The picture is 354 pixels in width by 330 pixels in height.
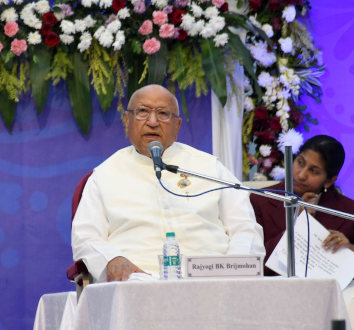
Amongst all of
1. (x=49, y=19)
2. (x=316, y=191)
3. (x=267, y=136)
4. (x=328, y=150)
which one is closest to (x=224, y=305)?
(x=316, y=191)

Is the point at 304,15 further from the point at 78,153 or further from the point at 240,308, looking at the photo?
the point at 240,308

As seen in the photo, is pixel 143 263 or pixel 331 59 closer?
pixel 143 263

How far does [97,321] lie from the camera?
2.76 metres

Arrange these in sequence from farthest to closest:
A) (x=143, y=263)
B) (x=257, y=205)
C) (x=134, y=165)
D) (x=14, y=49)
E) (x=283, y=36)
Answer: (x=283, y=36) → (x=14, y=49) → (x=257, y=205) → (x=134, y=165) → (x=143, y=263)

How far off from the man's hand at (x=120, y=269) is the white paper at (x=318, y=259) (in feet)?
2.21

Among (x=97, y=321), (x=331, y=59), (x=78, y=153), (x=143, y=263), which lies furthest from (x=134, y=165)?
(x=331, y=59)

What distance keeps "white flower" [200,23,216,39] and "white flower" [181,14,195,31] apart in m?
0.09

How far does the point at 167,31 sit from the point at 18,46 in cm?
105

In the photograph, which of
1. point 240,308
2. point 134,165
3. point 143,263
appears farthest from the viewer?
point 134,165

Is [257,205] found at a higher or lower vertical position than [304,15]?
lower

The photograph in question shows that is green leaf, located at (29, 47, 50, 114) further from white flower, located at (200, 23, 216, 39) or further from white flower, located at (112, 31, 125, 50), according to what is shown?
white flower, located at (200, 23, 216, 39)

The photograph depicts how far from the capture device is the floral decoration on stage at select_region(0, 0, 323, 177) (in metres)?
5.35

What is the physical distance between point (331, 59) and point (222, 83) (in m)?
1.00

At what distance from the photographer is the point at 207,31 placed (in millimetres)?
5383
